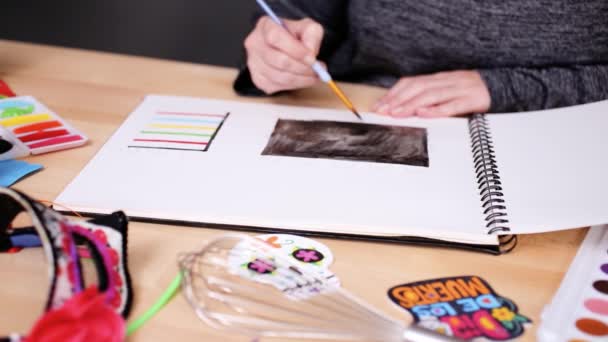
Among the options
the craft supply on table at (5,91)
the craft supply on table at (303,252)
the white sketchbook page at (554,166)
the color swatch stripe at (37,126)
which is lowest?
the craft supply on table at (303,252)

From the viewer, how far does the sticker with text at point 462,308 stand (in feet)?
1.60

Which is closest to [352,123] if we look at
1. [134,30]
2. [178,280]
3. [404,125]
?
[404,125]

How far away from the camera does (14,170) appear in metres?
0.69

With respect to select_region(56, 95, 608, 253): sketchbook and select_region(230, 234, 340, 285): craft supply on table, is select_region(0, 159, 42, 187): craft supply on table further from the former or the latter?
select_region(230, 234, 340, 285): craft supply on table

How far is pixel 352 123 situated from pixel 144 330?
400 millimetres

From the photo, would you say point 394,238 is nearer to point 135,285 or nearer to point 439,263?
point 439,263

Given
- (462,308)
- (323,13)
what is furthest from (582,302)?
(323,13)

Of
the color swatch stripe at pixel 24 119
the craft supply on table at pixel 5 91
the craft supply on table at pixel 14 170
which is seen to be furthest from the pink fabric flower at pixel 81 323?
the craft supply on table at pixel 5 91

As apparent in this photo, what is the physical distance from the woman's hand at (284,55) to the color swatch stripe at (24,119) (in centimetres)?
26

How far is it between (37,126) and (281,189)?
326 millimetres

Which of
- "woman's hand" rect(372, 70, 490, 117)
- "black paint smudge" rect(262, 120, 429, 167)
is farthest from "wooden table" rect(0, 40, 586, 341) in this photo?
"woman's hand" rect(372, 70, 490, 117)

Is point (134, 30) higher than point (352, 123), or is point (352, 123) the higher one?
point (352, 123)

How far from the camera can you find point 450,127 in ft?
2.61

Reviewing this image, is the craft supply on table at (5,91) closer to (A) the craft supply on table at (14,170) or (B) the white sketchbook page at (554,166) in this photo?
(A) the craft supply on table at (14,170)
